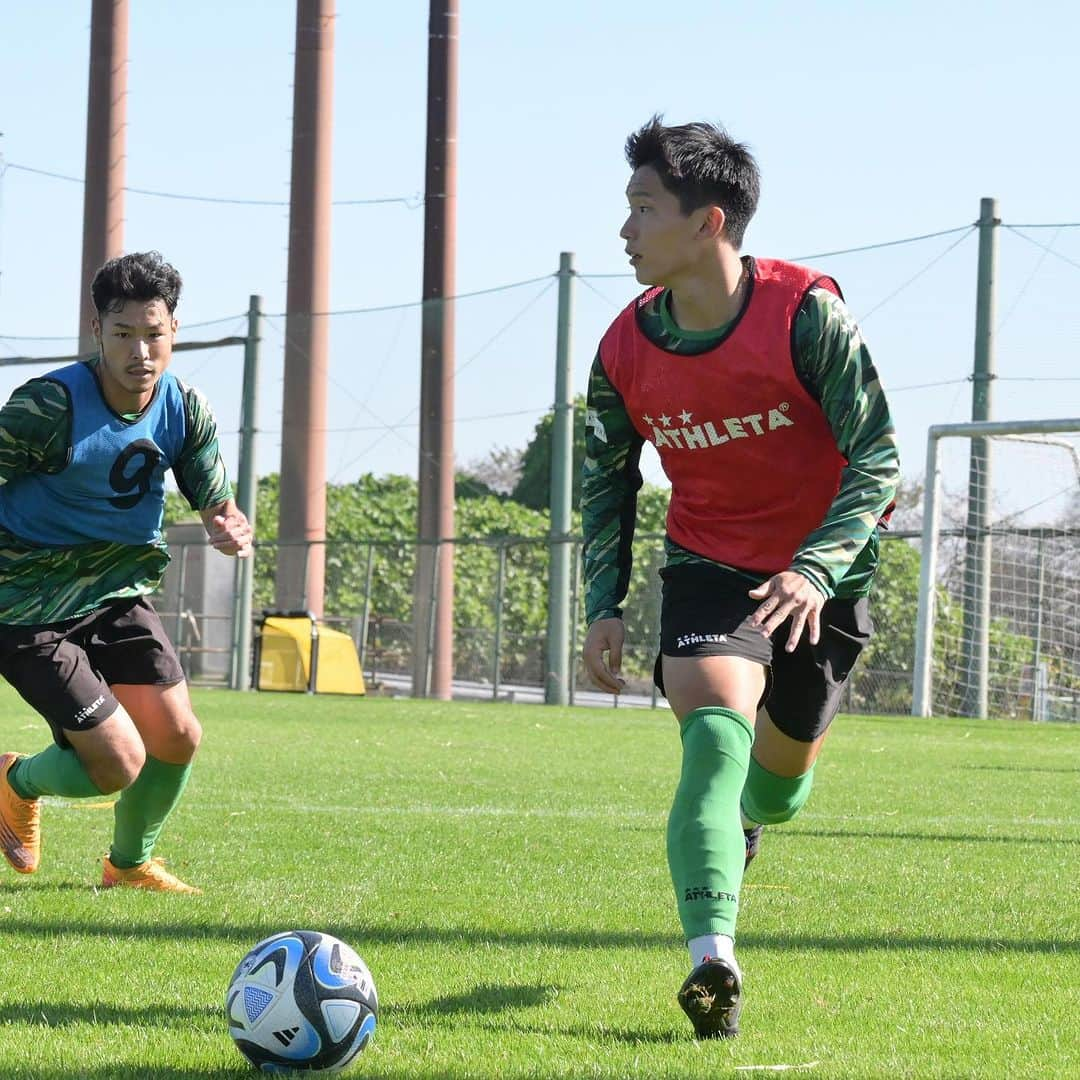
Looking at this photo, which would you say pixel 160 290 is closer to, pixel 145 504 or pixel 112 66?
pixel 145 504

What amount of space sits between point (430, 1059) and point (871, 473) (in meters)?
1.65

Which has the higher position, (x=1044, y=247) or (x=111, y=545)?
(x=1044, y=247)

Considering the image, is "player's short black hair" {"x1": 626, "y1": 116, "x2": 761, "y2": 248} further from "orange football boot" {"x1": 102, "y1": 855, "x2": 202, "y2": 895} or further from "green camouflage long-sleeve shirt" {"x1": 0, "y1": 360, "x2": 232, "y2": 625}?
"orange football boot" {"x1": 102, "y1": 855, "x2": 202, "y2": 895}

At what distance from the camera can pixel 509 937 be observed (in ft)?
15.6

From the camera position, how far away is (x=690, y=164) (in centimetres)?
409

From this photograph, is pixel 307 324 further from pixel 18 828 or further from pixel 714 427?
pixel 714 427

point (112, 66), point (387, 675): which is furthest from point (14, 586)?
point (112, 66)

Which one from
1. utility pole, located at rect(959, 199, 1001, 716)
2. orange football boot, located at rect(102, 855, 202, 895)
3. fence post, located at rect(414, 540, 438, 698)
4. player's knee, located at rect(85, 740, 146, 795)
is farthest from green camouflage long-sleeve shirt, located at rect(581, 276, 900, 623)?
fence post, located at rect(414, 540, 438, 698)

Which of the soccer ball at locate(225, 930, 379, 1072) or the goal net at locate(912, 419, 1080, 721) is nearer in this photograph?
the soccer ball at locate(225, 930, 379, 1072)

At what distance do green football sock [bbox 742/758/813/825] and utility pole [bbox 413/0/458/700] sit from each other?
17141 mm


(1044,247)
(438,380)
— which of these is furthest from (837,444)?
(438,380)

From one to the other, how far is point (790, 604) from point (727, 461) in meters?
0.63

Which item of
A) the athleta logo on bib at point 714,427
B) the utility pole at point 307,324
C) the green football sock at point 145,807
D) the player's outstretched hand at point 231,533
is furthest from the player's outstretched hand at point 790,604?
the utility pole at point 307,324

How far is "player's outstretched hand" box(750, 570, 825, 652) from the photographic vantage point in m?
3.74
